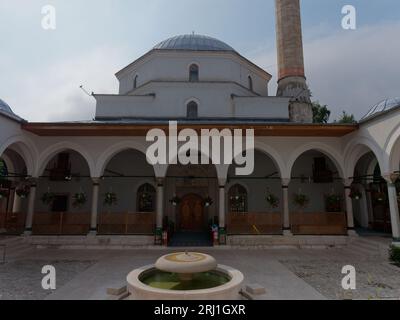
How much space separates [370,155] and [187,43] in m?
12.8

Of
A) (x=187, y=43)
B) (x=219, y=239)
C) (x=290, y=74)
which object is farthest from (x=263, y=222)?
(x=187, y=43)

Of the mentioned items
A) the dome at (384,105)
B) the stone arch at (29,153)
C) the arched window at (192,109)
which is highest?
the arched window at (192,109)

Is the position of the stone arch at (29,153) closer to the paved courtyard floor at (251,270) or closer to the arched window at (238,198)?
the paved courtyard floor at (251,270)

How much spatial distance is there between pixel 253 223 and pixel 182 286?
22.9 ft

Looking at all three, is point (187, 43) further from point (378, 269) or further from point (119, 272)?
point (378, 269)

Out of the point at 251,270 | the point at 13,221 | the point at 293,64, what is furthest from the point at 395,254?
the point at 13,221

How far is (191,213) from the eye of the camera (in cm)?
1430

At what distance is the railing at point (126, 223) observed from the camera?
37.0 feet

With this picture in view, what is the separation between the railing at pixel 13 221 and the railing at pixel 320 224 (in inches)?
495

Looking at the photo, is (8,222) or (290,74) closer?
→ (8,222)

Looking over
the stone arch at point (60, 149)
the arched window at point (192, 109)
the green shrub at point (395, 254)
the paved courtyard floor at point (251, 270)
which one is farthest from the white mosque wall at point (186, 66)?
the green shrub at point (395, 254)

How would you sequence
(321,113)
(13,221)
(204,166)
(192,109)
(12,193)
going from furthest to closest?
(321,113), (192,109), (204,166), (12,193), (13,221)

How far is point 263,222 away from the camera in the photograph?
11383 millimetres

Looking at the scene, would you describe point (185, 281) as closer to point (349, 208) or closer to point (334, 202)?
point (349, 208)
